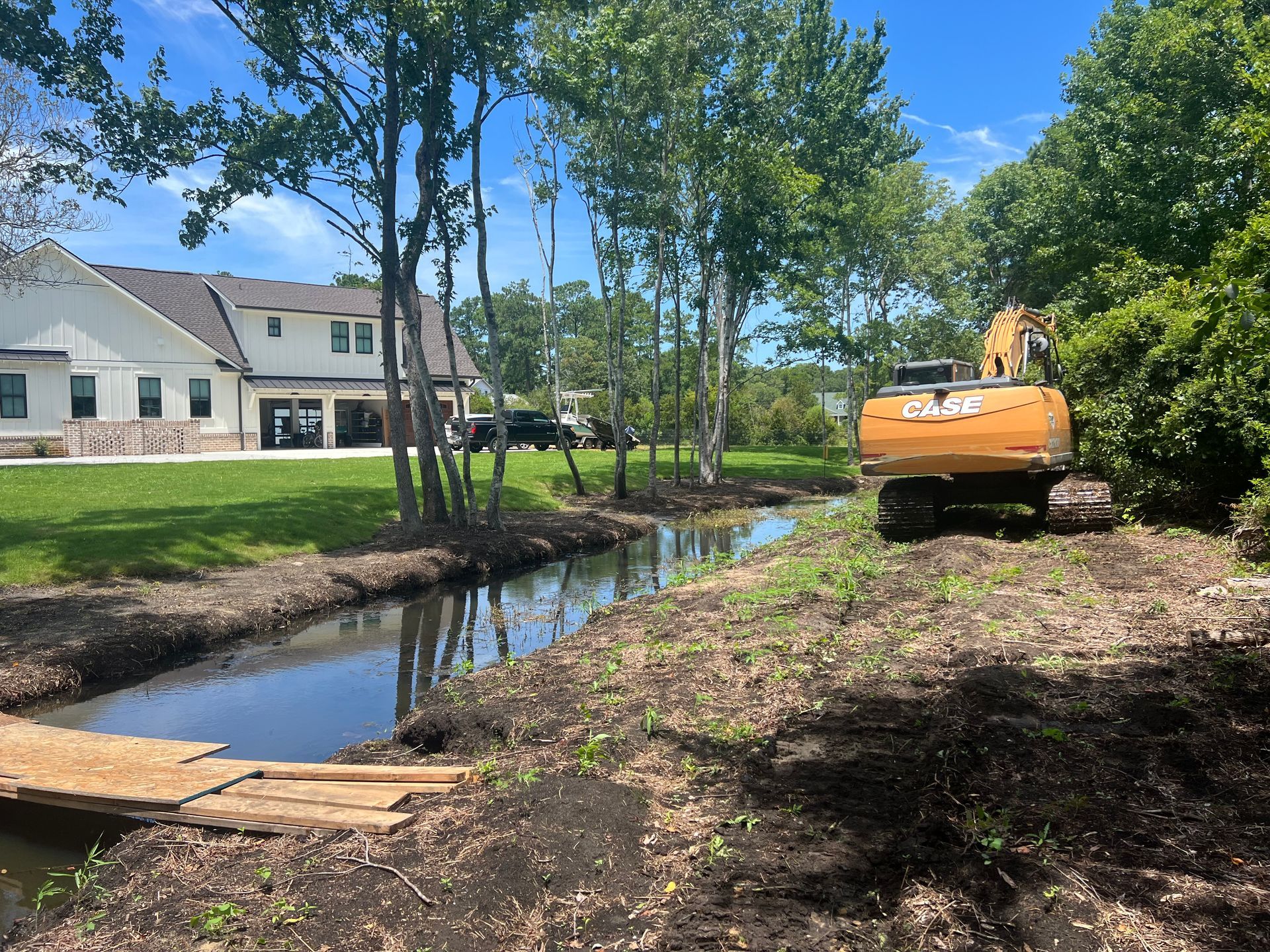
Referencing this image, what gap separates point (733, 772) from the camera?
467 centimetres

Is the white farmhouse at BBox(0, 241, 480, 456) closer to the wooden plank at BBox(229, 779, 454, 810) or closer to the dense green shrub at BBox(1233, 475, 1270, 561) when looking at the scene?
the wooden plank at BBox(229, 779, 454, 810)

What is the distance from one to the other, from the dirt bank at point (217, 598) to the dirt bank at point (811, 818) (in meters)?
4.19

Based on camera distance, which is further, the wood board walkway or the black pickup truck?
the black pickup truck

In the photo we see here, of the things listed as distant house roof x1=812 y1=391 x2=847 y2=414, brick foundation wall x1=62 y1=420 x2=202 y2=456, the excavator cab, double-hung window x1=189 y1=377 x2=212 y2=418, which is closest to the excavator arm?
the excavator cab

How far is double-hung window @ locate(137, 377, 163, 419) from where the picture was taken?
32719 mm

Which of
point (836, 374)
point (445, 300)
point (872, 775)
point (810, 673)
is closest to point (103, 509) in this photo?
point (445, 300)

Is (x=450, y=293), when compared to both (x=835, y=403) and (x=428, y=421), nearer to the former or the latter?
(x=428, y=421)

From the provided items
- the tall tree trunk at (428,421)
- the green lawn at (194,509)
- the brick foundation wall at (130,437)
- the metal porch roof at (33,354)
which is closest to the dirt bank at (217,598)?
the green lawn at (194,509)

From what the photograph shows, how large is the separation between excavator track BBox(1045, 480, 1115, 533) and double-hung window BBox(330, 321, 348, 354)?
33.8 metres

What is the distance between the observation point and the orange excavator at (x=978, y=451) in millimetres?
10305

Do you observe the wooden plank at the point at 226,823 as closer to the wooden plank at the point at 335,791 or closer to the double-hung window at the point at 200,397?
the wooden plank at the point at 335,791

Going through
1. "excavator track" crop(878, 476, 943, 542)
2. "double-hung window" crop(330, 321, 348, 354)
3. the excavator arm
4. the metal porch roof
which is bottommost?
"excavator track" crop(878, 476, 943, 542)

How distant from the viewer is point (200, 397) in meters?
34.2

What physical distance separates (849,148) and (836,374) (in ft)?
258
